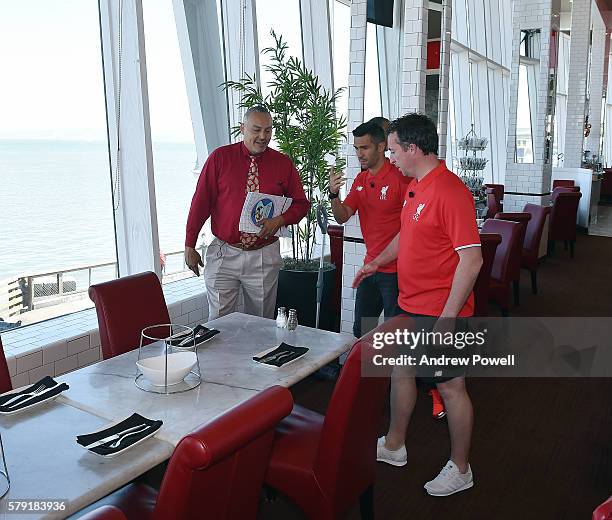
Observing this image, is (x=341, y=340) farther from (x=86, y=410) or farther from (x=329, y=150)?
(x=329, y=150)

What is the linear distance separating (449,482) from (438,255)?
108 centimetres

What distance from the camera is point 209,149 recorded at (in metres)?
5.09

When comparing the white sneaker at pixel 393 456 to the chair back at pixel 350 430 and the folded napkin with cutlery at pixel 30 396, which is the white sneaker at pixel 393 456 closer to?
the chair back at pixel 350 430

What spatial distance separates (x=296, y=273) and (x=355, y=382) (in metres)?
2.79

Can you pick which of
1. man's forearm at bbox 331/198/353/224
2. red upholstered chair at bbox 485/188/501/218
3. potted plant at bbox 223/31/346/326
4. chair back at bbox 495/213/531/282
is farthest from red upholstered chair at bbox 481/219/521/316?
A: red upholstered chair at bbox 485/188/501/218

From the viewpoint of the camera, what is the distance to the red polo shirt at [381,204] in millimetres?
3631

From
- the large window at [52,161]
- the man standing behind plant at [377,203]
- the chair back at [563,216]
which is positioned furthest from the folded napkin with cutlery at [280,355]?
the chair back at [563,216]

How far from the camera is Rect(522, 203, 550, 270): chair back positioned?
657cm

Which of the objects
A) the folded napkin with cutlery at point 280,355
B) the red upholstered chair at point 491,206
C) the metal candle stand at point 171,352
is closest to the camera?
the metal candle stand at point 171,352

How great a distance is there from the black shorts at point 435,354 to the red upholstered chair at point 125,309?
122cm

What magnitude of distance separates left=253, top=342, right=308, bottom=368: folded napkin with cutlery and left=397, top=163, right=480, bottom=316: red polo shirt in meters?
0.62

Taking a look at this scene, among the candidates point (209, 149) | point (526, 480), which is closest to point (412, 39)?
point (209, 149)

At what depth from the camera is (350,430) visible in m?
2.06

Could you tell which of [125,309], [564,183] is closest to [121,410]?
[125,309]
